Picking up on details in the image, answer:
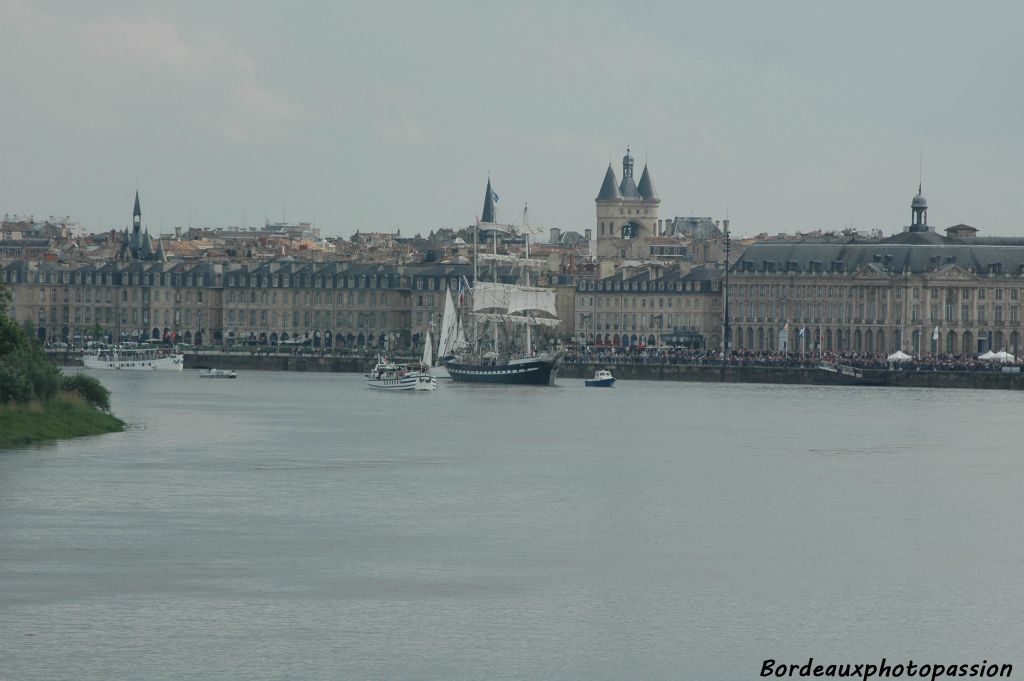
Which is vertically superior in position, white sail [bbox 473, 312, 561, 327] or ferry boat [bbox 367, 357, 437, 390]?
white sail [bbox 473, 312, 561, 327]

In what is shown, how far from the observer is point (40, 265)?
17800cm

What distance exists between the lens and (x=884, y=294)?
151250 millimetres

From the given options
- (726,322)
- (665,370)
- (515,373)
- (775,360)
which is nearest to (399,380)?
(515,373)

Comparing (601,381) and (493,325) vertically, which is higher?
(493,325)

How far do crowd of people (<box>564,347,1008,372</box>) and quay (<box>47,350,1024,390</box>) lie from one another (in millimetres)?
906

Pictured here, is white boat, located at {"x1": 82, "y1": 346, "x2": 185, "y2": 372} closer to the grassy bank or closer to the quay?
the quay

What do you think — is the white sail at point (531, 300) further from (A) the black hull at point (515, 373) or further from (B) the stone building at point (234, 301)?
(B) the stone building at point (234, 301)

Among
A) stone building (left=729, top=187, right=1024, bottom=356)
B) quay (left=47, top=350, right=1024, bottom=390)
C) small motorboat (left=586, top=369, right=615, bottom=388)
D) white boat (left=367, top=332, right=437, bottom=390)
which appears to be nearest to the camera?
white boat (left=367, top=332, right=437, bottom=390)

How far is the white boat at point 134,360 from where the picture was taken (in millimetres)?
146375

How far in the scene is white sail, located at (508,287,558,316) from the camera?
142125 mm

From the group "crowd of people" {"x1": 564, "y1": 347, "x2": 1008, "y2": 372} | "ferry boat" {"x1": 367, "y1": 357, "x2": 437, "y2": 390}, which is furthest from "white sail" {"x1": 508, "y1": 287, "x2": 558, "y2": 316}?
A: "ferry boat" {"x1": 367, "y1": 357, "x2": 437, "y2": 390}

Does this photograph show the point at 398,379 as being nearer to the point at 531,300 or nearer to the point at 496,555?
the point at 531,300

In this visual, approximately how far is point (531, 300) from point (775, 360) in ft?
54.7

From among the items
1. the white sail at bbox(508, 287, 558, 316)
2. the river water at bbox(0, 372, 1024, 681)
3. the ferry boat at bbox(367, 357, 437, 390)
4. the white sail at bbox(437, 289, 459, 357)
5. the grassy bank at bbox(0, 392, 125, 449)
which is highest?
the white sail at bbox(508, 287, 558, 316)
